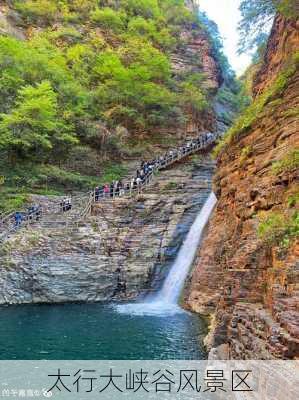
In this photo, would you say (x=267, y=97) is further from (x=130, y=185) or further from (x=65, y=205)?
(x=65, y=205)

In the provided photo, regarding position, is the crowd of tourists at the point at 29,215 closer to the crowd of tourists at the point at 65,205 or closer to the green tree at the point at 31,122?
the crowd of tourists at the point at 65,205

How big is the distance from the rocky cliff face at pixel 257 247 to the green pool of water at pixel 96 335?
4.32 ft

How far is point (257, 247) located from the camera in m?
10.9

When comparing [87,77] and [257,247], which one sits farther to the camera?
[87,77]

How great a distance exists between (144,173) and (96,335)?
46.9 ft

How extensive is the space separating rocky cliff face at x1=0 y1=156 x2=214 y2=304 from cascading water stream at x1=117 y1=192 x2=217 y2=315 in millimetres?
407

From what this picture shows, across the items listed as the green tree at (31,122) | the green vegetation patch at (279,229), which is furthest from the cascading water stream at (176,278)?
the green tree at (31,122)

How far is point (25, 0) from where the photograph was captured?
42938mm

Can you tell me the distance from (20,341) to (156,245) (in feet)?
34.3

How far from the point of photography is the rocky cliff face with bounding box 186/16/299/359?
26.2 feet

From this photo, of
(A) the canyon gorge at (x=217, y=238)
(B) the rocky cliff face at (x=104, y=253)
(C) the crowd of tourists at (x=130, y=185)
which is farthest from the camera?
(C) the crowd of tourists at (x=130, y=185)

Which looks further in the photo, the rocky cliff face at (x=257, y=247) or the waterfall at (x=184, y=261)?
the waterfall at (x=184, y=261)

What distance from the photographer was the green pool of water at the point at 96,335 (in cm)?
1245

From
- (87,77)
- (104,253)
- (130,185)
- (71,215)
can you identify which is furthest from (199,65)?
(104,253)
